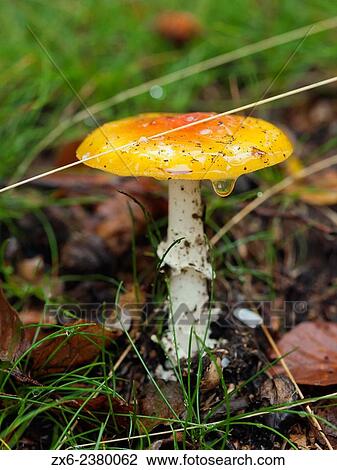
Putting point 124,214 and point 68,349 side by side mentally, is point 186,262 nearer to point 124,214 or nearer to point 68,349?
point 68,349

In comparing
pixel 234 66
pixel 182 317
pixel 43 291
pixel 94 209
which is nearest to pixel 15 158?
pixel 94 209

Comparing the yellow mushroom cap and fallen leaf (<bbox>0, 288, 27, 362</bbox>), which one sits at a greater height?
the yellow mushroom cap

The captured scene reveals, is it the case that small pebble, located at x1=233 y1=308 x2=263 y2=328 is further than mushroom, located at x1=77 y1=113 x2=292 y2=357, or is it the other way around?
small pebble, located at x1=233 y1=308 x2=263 y2=328

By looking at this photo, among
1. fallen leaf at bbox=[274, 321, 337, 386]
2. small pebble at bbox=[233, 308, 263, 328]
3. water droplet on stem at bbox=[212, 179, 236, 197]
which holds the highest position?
water droplet on stem at bbox=[212, 179, 236, 197]

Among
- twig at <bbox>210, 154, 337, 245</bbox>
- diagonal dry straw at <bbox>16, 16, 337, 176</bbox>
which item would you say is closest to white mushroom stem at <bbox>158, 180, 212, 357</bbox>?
twig at <bbox>210, 154, 337, 245</bbox>

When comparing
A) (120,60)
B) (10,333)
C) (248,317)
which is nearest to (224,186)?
(248,317)

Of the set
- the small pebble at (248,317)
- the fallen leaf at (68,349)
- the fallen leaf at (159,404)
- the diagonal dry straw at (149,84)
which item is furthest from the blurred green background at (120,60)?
the fallen leaf at (159,404)

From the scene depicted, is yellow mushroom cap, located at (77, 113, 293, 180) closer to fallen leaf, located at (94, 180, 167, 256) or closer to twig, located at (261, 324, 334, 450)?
twig, located at (261, 324, 334, 450)
